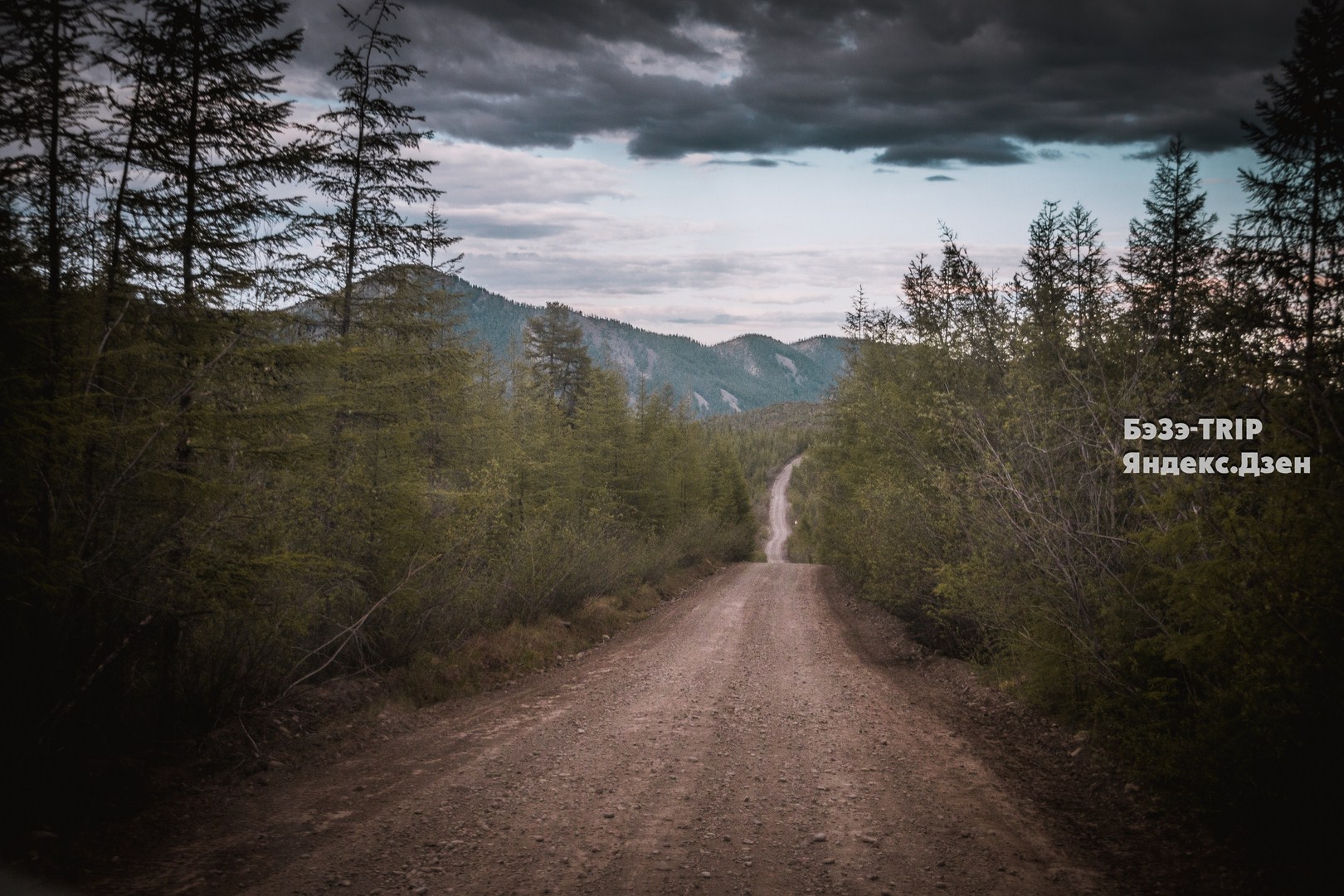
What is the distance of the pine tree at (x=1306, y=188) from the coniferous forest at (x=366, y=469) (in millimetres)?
50

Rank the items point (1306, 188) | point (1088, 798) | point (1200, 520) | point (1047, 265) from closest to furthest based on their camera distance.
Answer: point (1200, 520)
point (1088, 798)
point (1306, 188)
point (1047, 265)

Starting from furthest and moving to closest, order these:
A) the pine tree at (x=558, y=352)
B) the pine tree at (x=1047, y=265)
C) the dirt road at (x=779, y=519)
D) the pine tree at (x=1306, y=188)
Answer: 1. the dirt road at (x=779, y=519)
2. the pine tree at (x=558, y=352)
3. the pine tree at (x=1047, y=265)
4. the pine tree at (x=1306, y=188)

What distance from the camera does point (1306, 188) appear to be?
832 cm

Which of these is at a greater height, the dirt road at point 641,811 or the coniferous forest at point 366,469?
the coniferous forest at point 366,469

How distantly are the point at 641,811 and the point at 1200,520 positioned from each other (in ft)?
16.1

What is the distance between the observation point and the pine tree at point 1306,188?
616 cm

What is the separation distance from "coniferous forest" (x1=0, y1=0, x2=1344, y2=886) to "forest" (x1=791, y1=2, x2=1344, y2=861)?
0.04 m

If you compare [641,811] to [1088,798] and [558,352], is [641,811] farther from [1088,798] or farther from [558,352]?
[558,352]

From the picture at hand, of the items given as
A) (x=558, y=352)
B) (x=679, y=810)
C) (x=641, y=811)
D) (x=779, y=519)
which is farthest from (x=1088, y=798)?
(x=779, y=519)

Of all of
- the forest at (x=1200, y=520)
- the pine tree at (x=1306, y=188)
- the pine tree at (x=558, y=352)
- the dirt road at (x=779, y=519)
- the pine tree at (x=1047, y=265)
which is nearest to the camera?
the forest at (x=1200, y=520)

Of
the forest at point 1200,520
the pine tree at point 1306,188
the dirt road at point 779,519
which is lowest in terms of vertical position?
the dirt road at point 779,519

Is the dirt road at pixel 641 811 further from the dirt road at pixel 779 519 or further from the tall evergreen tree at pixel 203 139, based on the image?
the dirt road at pixel 779 519

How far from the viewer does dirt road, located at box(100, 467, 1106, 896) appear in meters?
4.45

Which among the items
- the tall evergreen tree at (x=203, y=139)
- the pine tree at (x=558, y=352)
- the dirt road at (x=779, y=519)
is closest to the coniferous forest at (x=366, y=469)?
the tall evergreen tree at (x=203, y=139)
